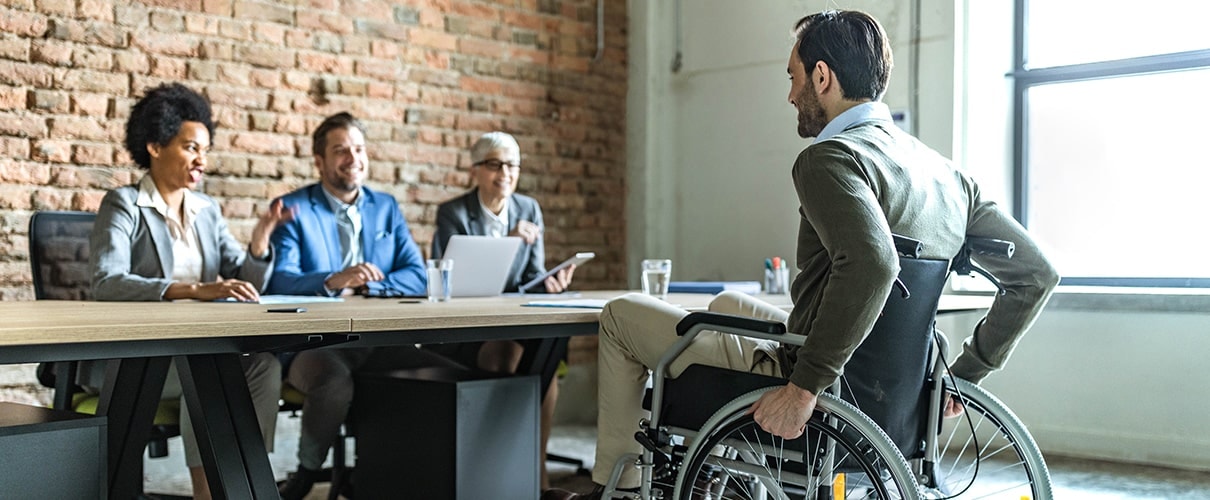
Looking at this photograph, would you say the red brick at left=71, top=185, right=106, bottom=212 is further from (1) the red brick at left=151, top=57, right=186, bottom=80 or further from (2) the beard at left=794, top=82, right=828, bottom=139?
(2) the beard at left=794, top=82, right=828, bottom=139

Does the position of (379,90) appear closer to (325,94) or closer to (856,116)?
(325,94)

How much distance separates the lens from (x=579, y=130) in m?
5.68

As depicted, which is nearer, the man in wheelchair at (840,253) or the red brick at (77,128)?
the man in wheelchair at (840,253)

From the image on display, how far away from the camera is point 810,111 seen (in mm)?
2322

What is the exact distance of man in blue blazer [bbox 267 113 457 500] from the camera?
318cm

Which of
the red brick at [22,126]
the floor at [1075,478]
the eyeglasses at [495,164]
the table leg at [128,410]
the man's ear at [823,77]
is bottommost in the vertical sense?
the floor at [1075,478]

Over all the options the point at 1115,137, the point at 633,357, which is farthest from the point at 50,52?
the point at 1115,137

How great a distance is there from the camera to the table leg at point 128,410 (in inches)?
100

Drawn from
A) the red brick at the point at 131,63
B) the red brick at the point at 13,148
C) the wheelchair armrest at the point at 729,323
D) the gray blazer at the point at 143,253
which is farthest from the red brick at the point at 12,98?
the wheelchair armrest at the point at 729,323

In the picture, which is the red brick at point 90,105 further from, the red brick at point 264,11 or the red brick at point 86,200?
the red brick at point 264,11

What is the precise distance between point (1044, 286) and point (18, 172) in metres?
3.26

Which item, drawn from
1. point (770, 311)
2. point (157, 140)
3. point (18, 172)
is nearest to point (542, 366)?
point (770, 311)

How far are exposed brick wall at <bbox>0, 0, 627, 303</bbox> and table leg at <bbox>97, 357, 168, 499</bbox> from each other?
1.54 m

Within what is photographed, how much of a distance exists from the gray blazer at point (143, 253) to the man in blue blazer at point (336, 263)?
0.17m
